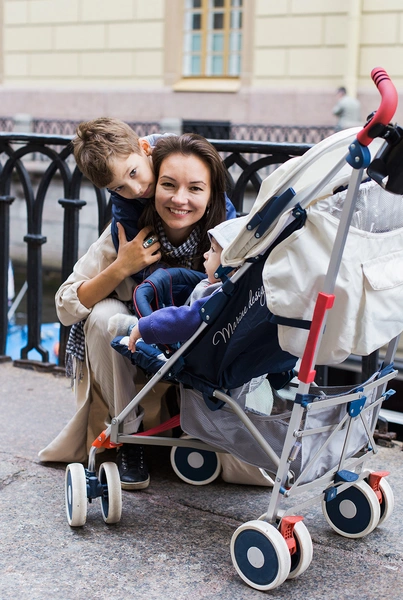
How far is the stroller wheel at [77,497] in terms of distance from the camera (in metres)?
2.62

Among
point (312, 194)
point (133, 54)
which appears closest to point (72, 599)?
point (312, 194)

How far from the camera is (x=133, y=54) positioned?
51.4ft

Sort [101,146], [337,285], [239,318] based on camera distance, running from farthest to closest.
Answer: [101,146] < [239,318] < [337,285]

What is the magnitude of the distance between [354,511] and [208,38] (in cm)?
1459

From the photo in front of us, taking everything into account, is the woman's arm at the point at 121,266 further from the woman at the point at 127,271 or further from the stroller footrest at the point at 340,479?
the stroller footrest at the point at 340,479

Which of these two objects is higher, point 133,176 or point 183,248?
point 133,176

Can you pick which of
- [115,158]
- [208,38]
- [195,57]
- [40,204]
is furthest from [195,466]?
[208,38]

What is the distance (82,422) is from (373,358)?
1274mm

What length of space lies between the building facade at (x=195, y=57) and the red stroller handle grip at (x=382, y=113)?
1217 centimetres

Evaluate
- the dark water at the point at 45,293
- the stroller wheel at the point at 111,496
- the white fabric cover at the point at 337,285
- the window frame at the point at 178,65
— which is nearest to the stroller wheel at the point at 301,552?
the white fabric cover at the point at 337,285

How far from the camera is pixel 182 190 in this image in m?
2.79

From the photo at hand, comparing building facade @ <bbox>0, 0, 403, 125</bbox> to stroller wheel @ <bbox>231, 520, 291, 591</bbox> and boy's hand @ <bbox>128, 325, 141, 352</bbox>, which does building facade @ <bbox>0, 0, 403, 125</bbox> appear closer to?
boy's hand @ <bbox>128, 325, 141, 352</bbox>

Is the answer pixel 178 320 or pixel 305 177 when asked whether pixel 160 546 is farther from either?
pixel 305 177

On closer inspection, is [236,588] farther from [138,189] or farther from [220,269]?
[138,189]
